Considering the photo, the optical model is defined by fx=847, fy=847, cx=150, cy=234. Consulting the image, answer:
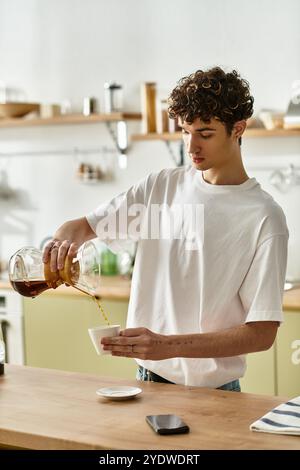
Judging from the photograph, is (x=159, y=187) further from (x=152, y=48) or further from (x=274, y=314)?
(x=152, y=48)

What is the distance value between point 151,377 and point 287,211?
226 cm

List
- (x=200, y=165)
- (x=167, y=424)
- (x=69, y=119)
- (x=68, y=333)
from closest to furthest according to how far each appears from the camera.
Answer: (x=167, y=424), (x=200, y=165), (x=68, y=333), (x=69, y=119)

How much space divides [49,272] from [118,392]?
0.40 m

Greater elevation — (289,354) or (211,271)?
(211,271)

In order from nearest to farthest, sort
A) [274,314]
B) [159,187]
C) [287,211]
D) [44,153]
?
[274,314] → [159,187] → [287,211] → [44,153]

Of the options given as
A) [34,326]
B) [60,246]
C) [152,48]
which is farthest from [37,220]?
[60,246]

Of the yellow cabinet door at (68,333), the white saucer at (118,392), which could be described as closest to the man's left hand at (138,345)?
the white saucer at (118,392)

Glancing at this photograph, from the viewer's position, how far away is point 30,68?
546cm

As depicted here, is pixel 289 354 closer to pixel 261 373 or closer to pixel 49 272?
pixel 261 373

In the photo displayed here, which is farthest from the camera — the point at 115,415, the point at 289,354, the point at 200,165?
the point at 289,354

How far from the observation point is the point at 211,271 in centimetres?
256

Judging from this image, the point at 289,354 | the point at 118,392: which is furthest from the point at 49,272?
the point at 289,354

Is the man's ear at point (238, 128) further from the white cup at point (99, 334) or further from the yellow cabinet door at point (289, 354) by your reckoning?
the yellow cabinet door at point (289, 354)

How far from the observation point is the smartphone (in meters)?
1.99
